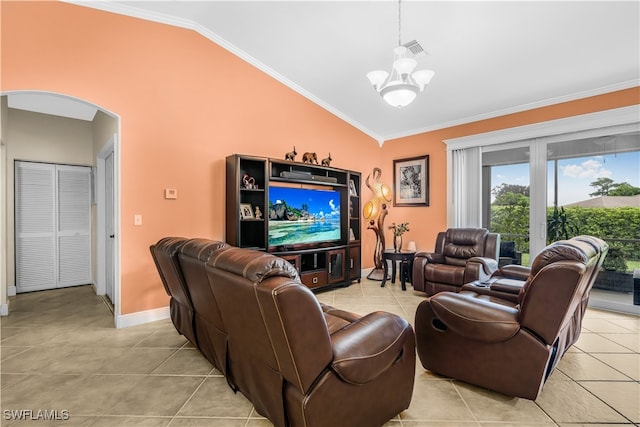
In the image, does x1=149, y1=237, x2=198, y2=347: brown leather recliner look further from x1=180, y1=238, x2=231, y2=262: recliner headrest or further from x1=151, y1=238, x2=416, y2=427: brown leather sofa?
x1=151, y1=238, x2=416, y2=427: brown leather sofa

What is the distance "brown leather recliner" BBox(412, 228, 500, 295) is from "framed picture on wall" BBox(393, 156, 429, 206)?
46.5 inches

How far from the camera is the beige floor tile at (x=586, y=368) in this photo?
217 cm

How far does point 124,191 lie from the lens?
314cm

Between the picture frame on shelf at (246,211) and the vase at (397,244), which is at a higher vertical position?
the picture frame on shelf at (246,211)

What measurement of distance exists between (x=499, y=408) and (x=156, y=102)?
4235 millimetres

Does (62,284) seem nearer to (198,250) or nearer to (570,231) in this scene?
(198,250)

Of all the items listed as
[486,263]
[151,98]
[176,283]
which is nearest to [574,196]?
[486,263]

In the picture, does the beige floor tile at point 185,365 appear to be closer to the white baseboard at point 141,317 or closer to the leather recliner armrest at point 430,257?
the white baseboard at point 141,317

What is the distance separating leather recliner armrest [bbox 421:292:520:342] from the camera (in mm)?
1789

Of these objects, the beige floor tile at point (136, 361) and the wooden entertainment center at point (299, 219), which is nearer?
the beige floor tile at point (136, 361)

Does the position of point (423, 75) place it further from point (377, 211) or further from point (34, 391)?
point (34, 391)

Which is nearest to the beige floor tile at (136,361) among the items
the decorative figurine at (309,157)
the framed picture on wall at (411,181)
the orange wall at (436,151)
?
the decorative figurine at (309,157)

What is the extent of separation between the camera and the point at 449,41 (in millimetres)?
3156

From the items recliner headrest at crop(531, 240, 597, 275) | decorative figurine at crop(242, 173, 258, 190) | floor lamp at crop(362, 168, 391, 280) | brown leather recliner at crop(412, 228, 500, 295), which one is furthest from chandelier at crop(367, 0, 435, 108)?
Answer: floor lamp at crop(362, 168, 391, 280)
